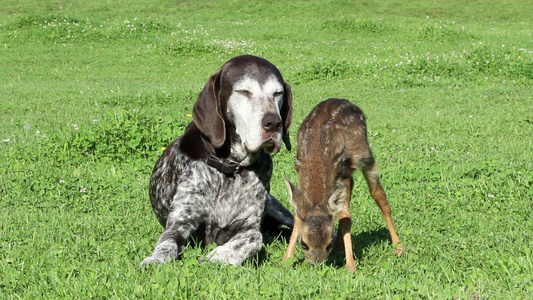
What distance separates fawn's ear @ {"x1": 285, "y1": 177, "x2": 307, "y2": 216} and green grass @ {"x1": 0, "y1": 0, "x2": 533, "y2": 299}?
1.67 ft

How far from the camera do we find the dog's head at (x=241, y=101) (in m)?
5.48

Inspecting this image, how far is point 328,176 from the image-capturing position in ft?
19.1

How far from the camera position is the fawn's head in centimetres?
547

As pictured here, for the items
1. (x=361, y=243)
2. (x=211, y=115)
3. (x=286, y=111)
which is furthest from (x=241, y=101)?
(x=361, y=243)

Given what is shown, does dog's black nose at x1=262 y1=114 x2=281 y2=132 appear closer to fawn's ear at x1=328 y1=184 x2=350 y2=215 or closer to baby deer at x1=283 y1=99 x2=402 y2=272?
baby deer at x1=283 y1=99 x2=402 y2=272

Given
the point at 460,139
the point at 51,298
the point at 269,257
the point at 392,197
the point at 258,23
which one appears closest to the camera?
the point at 51,298

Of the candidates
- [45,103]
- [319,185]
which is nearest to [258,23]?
[45,103]

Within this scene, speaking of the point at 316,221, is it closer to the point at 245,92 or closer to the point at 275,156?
the point at 245,92

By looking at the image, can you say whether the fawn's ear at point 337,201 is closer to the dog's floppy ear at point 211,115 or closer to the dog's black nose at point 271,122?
the dog's black nose at point 271,122

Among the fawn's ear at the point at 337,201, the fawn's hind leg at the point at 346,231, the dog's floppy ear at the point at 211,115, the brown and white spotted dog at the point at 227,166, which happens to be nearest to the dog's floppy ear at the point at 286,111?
the brown and white spotted dog at the point at 227,166

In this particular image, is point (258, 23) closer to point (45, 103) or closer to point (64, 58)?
point (64, 58)

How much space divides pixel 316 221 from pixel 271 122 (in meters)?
0.96

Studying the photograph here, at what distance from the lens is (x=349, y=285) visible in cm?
463

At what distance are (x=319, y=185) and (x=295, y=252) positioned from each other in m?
0.81
